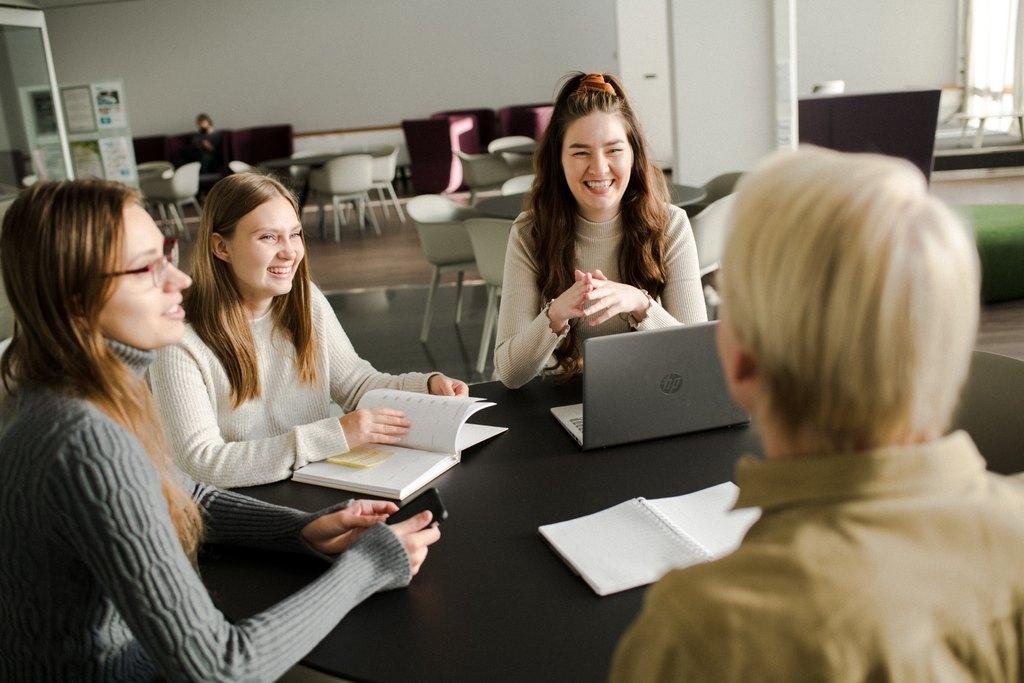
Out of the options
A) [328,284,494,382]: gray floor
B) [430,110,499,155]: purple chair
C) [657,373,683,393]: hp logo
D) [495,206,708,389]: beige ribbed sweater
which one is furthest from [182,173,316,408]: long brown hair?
[430,110,499,155]: purple chair

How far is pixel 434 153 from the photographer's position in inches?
428

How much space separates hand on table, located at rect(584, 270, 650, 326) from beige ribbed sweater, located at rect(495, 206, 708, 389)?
0.06 meters

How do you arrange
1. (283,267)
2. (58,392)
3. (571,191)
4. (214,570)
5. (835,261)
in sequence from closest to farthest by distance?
(835,261), (58,392), (214,570), (283,267), (571,191)

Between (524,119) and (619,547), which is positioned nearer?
(619,547)

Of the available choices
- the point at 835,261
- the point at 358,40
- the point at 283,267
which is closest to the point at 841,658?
the point at 835,261

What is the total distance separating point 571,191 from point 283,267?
84cm

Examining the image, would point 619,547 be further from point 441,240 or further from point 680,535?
point 441,240

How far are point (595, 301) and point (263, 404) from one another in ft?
2.50

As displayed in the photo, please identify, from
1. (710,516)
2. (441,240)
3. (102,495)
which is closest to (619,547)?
(710,516)

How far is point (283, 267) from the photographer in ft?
6.52

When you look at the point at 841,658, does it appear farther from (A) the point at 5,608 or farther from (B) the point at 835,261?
(A) the point at 5,608

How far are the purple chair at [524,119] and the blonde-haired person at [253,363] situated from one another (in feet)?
31.9

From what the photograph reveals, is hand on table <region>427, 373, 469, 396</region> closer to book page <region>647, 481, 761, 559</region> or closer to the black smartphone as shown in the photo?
the black smartphone

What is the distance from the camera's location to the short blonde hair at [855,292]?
1.96 feet
